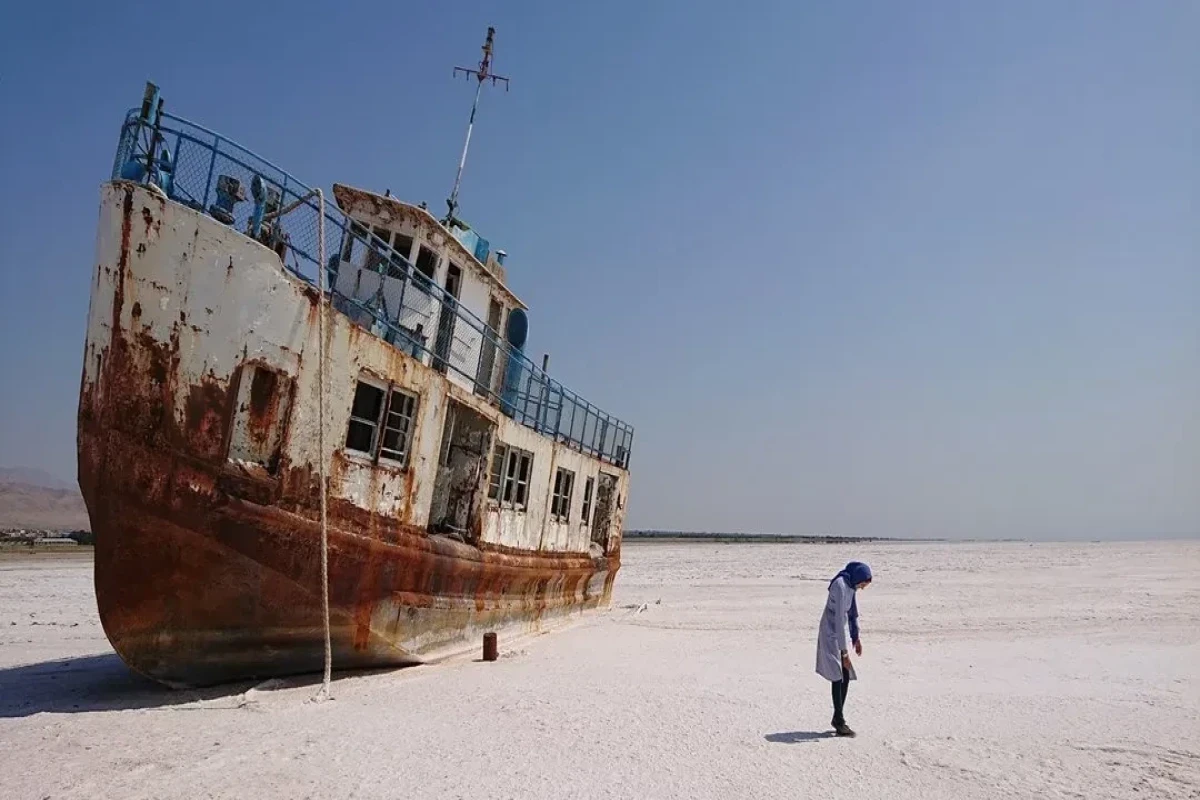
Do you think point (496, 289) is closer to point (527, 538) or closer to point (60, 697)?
point (527, 538)

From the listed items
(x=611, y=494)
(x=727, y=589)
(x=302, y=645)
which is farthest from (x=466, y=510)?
(x=727, y=589)

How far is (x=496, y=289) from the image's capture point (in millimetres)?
14211

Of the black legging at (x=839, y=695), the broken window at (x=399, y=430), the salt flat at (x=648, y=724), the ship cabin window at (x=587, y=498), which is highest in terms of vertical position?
the broken window at (x=399, y=430)

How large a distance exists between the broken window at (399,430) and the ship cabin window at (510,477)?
2429 millimetres

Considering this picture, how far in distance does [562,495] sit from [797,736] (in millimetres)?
9642

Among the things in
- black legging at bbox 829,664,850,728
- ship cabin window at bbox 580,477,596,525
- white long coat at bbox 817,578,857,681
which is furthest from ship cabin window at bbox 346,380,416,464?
ship cabin window at bbox 580,477,596,525

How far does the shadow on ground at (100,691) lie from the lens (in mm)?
7602

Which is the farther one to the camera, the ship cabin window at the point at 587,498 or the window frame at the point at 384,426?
the ship cabin window at the point at 587,498

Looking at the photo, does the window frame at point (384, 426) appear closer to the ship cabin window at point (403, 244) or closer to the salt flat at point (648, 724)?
the salt flat at point (648, 724)

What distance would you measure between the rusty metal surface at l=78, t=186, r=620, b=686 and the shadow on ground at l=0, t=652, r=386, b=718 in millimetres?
253

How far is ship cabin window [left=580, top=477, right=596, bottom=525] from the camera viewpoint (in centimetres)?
1750

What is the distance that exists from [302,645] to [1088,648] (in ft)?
36.5

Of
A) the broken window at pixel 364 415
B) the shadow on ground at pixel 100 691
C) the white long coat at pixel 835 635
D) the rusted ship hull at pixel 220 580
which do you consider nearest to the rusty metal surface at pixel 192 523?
the rusted ship hull at pixel 220 580

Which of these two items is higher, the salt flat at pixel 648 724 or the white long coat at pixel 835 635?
the white long coat at pixel 835 635
